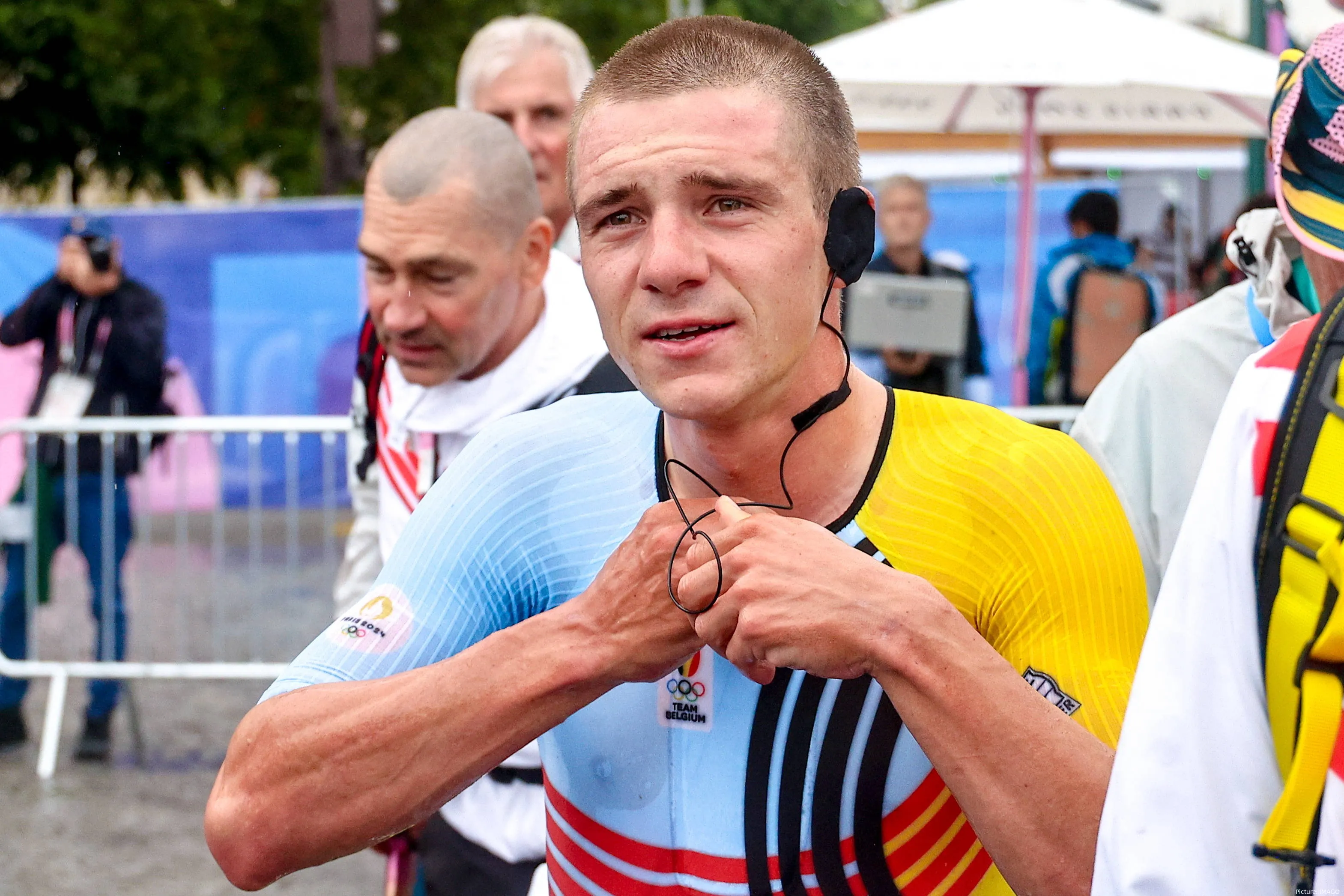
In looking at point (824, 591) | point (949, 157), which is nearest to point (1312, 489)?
point (824, 591)

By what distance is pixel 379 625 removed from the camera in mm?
2213

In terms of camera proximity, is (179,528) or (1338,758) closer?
(1338,758)

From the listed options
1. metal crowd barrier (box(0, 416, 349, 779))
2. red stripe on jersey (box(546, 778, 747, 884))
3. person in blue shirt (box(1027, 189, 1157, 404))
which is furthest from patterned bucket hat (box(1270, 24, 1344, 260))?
person in blue shirt (box(1027, 189, 1157, 404))

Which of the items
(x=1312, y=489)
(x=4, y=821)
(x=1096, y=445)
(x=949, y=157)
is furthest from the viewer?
(x=949, y=157)

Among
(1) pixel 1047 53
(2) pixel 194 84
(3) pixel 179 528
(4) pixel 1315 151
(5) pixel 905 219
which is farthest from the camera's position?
(2) pixel 194 84

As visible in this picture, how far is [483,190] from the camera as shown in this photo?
3.70m

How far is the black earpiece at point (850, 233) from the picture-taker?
213cm

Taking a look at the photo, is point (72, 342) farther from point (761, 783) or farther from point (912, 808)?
point (912, 808)

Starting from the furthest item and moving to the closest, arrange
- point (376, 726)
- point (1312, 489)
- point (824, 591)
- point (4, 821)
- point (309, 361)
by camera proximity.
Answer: point (309, 361), point (4, 821), point (376, 726), point (824, 591), point (1312, 489)

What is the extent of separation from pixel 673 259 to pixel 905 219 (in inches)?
303

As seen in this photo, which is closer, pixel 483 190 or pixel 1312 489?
pixel 1312 489

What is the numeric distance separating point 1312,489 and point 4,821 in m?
6.62

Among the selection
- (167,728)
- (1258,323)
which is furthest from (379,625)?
(167,728)

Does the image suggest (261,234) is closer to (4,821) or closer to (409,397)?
(4,821)
